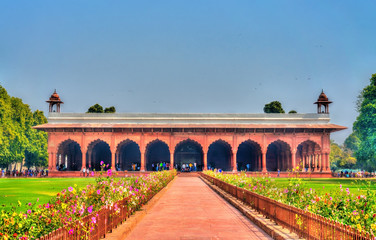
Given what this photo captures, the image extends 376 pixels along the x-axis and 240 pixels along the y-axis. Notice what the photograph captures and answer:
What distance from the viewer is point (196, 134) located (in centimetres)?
4416

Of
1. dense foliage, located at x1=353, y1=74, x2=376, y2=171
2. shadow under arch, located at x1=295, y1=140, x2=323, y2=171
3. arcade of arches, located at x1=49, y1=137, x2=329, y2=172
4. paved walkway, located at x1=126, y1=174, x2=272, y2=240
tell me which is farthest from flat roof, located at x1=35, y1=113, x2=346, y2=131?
paved walkway, located at x1=126, y1=174, x2=272, y2=240

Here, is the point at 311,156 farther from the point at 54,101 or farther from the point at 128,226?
the point at 128,226

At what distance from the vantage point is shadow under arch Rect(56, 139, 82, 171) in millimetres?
45156

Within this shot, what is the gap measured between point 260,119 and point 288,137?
369 cm

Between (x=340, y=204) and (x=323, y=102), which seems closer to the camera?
(x=340, y=204)

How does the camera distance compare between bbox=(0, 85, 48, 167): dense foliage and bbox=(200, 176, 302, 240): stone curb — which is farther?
bbox=(0, 85, 48, 167): dense foliage

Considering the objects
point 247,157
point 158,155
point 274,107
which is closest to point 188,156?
point 158,155

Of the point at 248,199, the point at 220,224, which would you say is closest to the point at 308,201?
the point at 220,224

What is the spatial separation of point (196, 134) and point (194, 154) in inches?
310

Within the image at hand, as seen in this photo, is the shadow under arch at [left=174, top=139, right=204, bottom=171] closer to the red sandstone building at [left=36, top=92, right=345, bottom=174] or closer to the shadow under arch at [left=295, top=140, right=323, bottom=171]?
the red sandstone building at [left=36, top=92, right=345, bottom=174]

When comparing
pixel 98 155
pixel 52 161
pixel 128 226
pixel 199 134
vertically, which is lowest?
pixel 128 226

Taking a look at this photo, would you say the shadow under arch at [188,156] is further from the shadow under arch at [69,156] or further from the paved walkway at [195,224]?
the paved walkway at [195,224]

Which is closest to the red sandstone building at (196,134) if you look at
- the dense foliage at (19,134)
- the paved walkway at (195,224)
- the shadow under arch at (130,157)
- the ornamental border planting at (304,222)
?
the shadow under arch at (130,157)

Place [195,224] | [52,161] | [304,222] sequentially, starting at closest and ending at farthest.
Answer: [304,222], [195,224], [52,161]
